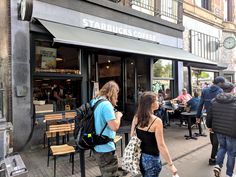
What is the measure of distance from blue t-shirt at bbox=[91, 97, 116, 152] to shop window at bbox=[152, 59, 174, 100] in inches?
305

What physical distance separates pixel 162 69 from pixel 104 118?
8.63 m

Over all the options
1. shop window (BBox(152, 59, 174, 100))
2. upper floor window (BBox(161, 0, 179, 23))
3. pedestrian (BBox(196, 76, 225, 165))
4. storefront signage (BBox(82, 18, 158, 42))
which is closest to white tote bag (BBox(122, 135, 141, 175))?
pedestrian (BBox(196, 76, 225, 165))

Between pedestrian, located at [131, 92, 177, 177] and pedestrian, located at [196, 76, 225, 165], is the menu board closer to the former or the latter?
pedestrian, located at [196, 76, 225, 165]

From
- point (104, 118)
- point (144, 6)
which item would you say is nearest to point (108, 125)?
point (104, 118)

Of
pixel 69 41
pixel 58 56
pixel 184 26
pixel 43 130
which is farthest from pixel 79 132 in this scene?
pixel 184 26

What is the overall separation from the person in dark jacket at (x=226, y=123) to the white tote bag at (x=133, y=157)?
6.84 feet

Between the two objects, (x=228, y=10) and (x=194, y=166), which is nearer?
(x=194, y=166)

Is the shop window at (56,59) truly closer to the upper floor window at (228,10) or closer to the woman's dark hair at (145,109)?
the woman's dark hair at (145,109)

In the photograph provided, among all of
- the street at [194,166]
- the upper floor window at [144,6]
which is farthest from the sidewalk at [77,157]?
the upper floor window at [144,6]

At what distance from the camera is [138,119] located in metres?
3.04

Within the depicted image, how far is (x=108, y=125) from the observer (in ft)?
10.5

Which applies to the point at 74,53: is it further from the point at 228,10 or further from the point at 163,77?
the point at 228,10

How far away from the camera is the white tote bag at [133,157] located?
2.95 metres

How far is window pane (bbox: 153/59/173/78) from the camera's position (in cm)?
1109
